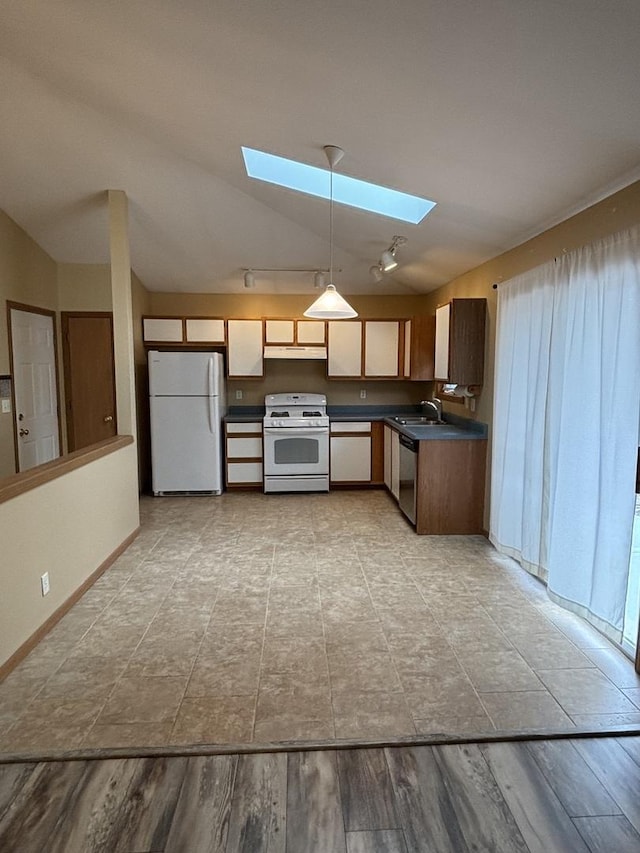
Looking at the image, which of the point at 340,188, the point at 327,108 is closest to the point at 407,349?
the point at 340,188

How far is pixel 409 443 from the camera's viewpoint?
14.3 feet

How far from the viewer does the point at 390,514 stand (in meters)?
4.79

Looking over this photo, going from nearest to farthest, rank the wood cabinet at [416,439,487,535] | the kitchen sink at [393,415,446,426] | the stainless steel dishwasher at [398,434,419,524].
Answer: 1. the wood cabinet at [416,439,487,535]
2. the stainless steel dishwasher at [398,434,419,524]
3. the kitchen sink at [393,415,446,426]

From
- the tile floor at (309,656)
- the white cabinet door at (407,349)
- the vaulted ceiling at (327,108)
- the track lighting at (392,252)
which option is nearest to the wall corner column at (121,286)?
the vaulted ceiling at (327,108)

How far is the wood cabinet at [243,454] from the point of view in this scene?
18.1 ft

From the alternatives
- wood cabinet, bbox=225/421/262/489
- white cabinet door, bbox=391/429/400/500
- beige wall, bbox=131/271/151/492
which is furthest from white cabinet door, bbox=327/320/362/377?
beige wall, bbox=131/271/151/492

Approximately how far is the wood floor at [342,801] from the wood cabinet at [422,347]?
3979mm

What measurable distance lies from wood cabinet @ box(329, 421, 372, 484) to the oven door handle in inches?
7.6

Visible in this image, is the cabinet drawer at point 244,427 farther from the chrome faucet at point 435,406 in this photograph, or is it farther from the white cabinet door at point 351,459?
the chrome faucet at point 435,406

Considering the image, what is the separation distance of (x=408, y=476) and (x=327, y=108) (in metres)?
2.93

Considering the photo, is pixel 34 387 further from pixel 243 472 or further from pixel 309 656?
pixel 309 656

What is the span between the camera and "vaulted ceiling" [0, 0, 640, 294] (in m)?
1.73

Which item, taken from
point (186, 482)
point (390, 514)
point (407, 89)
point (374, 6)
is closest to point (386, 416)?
point (390, 514)

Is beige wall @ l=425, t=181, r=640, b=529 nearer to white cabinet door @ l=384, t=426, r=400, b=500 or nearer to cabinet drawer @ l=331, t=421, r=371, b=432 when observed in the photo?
white cabinet door @ l=384, t=426, r=400, b=500
